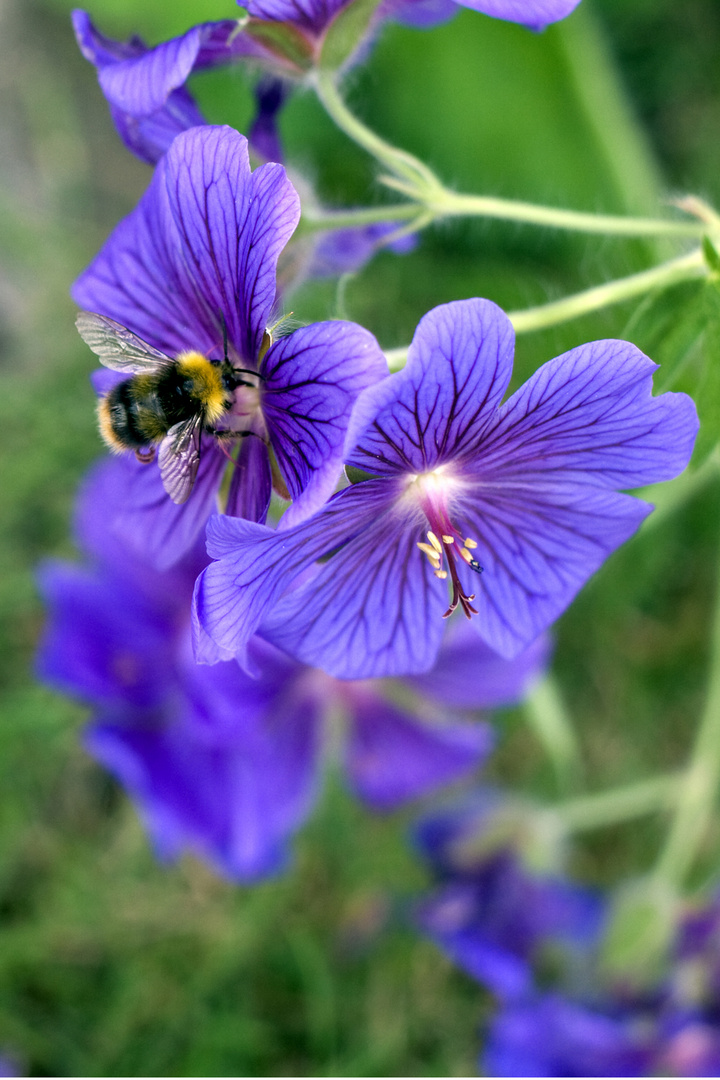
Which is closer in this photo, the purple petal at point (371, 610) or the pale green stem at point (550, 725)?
the purple petal at point (371, 610)

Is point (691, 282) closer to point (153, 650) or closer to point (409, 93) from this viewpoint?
point (153, 650)

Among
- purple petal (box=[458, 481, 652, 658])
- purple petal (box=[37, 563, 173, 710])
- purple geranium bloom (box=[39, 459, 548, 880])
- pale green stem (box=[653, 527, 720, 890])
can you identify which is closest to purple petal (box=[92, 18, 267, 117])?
purple petal (box=[458, 481, 652, 658])

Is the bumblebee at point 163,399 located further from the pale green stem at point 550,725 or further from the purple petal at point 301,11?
the pale green stem at point 550,725

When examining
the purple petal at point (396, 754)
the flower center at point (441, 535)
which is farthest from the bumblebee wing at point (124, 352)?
the purple petal at point (396, 754)

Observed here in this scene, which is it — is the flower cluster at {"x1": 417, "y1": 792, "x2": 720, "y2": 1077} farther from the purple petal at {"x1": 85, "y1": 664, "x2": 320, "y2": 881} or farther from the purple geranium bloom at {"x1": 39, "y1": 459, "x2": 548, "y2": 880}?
the purple petal at {"x1": 85, "y1": 664, "x2": 320, "y2": 881}

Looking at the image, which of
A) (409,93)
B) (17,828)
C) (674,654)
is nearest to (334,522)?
(17,828)

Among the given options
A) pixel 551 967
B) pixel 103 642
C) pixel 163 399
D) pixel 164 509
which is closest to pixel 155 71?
pixel 163 399
